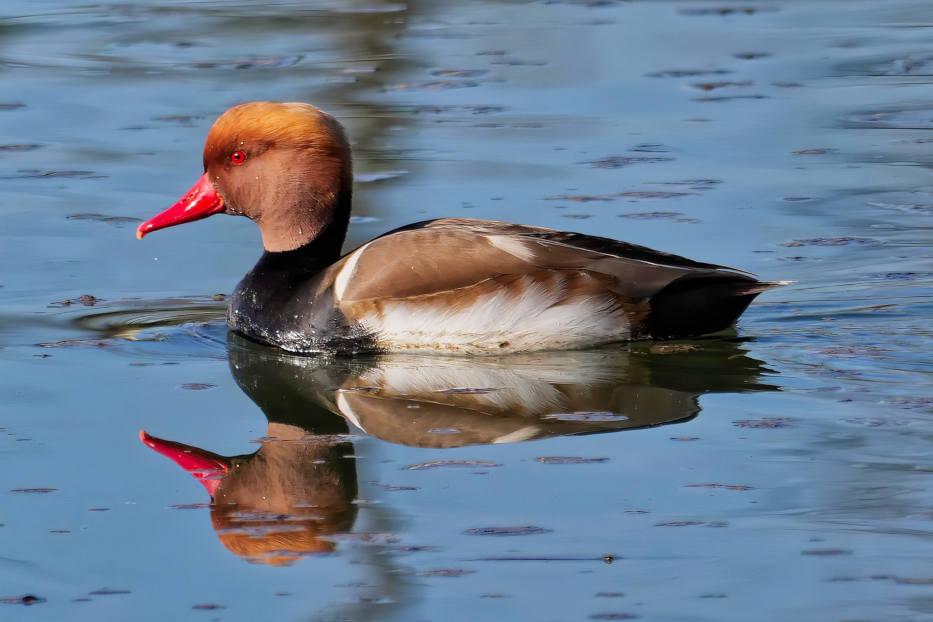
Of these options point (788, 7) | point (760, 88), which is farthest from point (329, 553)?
point (788, 7)

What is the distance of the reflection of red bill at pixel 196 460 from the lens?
5805mm

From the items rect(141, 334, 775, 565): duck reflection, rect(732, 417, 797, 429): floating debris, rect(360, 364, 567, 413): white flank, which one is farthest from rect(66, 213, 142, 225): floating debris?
rect(732, 417, 797, 429): floating debris

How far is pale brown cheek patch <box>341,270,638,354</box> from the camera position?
741 cm

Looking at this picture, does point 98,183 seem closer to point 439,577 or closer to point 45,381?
point 45,381

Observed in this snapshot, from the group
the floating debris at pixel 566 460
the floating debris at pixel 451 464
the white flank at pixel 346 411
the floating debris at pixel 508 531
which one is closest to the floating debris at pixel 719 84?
the white flank at pixel 346 411

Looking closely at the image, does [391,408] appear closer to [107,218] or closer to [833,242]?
[833,242]

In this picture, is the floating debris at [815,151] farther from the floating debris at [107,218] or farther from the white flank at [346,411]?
the white flank at [346,411]

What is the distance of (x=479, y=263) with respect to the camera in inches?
291

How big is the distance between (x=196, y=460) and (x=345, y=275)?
1776mm

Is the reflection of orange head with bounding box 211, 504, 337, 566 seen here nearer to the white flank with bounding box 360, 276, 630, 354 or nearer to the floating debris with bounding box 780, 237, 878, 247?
the white flank with bounding box 360, 276, 630, 354

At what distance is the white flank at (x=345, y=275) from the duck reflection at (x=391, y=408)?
1.10 feet

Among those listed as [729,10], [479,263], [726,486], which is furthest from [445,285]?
[729,10]

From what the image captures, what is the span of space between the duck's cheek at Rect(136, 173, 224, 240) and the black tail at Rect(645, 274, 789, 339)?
93.3 inches

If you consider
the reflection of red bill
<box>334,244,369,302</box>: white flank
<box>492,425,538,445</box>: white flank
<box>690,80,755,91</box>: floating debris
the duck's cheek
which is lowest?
the reflection of red bill
